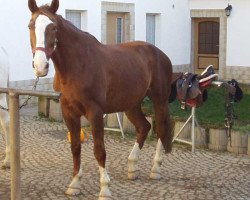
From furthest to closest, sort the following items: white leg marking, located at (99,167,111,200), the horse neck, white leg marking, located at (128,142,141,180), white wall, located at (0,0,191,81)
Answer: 1. white wall, located at (0,0,191,81)
2. white leg marking, located at (128,142,141,180)
3. white leg marking, located at (99,167,111,200)
4. the horse neck

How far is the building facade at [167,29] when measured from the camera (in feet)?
46.1

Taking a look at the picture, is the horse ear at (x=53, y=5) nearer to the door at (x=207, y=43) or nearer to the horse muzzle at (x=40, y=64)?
the horse muzzle at (x=40, y=64)

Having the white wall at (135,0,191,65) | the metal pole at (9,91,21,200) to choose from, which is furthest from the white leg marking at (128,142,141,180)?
the white wall at (135,0,191,65)

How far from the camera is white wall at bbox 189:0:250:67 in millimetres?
18477

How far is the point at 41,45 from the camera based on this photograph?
5.68 m

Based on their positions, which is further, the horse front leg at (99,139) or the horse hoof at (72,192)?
the horse hoof at (72,192)

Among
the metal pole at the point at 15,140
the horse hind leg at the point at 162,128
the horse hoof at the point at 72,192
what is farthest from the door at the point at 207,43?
the metal pole at the point at 15,140

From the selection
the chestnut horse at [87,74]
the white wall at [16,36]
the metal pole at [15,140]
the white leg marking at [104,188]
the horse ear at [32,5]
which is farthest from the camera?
the white wall at [16,36]

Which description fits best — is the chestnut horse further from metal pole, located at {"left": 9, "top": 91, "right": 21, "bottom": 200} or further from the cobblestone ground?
metal pole, located at {"left": 9, "top": 91, "right": 21, "bottom": 200}

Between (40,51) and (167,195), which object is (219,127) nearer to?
(167,195)

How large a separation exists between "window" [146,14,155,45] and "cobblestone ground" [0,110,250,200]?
30.4ft

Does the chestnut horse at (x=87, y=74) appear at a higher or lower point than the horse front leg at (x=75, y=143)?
higher

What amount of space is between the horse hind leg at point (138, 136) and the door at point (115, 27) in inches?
382

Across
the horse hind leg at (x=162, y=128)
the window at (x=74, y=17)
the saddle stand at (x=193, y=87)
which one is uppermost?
the window at (x=74, y=17)
